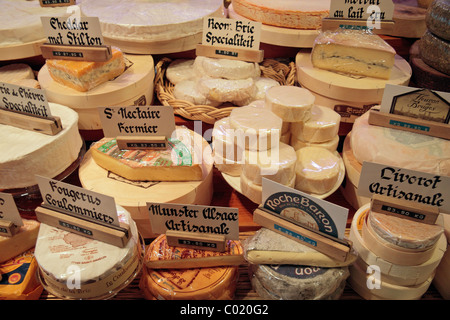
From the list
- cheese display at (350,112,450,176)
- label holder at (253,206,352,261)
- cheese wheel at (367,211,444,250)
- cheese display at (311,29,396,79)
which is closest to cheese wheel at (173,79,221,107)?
cheese display at (311,29,396,79)

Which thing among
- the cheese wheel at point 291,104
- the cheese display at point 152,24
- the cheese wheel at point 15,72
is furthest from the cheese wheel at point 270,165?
the cheese wheel at point 15,72

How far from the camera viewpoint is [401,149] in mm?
1580

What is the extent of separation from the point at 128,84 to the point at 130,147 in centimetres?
44

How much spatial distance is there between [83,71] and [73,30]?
0.80ft

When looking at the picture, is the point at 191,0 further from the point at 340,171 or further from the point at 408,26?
the point at 340,171

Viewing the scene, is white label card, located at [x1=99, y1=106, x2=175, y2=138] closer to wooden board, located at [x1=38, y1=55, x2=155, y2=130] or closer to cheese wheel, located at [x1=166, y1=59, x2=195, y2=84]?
wooden board, located at [x1=38, y1=55, x2=155, y2=130]

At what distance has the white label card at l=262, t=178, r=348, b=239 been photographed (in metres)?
1.17

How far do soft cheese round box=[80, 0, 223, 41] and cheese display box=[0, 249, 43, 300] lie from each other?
1367 mm

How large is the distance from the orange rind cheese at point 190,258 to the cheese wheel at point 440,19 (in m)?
1.57

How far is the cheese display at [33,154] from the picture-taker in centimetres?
153

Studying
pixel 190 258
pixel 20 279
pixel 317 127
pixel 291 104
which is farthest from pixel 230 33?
pixel 20 279
